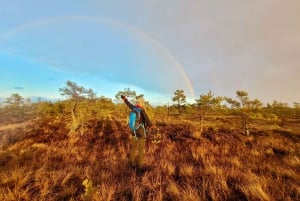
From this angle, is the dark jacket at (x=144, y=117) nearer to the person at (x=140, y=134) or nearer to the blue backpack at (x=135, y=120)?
the person at (x=140, y=134)

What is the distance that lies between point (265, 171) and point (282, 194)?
5.61 ft

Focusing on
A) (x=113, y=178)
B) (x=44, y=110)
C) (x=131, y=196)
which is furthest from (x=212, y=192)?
(x=44, y=110)

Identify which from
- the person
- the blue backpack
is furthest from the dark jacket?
the blue backpack

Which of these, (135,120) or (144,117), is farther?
(144,117)

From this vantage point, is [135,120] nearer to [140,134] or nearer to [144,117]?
[144,117]

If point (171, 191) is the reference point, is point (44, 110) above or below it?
above

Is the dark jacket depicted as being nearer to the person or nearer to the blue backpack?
the person

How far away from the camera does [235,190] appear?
379 cm

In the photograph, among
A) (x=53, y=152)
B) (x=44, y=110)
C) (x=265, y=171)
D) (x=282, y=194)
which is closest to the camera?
(x=282, y=194)

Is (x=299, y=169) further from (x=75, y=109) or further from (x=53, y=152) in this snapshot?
(x=75, y=109)

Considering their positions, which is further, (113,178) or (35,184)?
(113,178)

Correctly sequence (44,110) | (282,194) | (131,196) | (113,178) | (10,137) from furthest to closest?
(44,110), (10,137), (113,178), (131,196), (282,194)

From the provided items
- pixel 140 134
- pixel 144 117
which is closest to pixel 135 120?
pixel 144 117

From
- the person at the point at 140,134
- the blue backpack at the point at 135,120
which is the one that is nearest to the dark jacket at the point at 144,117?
the person at the point at 140,134
